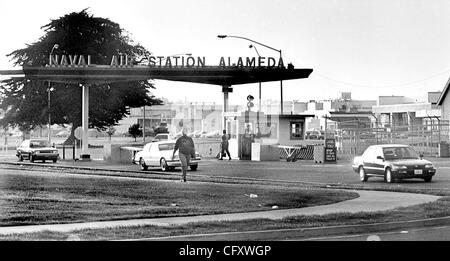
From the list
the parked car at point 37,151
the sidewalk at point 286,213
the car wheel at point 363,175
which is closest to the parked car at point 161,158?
the car wheel at point 363,175

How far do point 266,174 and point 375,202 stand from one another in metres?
9.29

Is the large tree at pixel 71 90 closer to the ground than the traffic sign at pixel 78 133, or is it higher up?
higher up

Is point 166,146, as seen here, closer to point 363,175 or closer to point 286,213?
point 363,175

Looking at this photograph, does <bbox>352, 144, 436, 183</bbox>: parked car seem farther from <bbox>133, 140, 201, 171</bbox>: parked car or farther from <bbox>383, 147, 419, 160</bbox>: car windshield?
<bbox>133, 140, 201, 171</bbox>: parked car

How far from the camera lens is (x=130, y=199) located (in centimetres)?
1404

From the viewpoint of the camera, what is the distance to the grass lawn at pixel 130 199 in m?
11.3

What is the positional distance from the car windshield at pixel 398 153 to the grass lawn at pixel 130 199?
3.99 metres

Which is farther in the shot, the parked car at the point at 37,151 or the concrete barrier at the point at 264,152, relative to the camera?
the parked car at the point at 37,151

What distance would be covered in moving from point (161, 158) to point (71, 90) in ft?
25.1

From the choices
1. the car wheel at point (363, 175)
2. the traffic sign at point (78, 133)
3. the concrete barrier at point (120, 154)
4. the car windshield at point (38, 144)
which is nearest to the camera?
the car wheel at point (363, 175)

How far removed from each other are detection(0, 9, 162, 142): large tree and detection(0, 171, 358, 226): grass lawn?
2.56m

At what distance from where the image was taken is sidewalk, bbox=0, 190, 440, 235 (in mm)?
9586

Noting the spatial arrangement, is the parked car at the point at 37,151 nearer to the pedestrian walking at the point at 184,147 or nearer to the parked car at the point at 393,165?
the pedestrian walking at the point at 184,147
